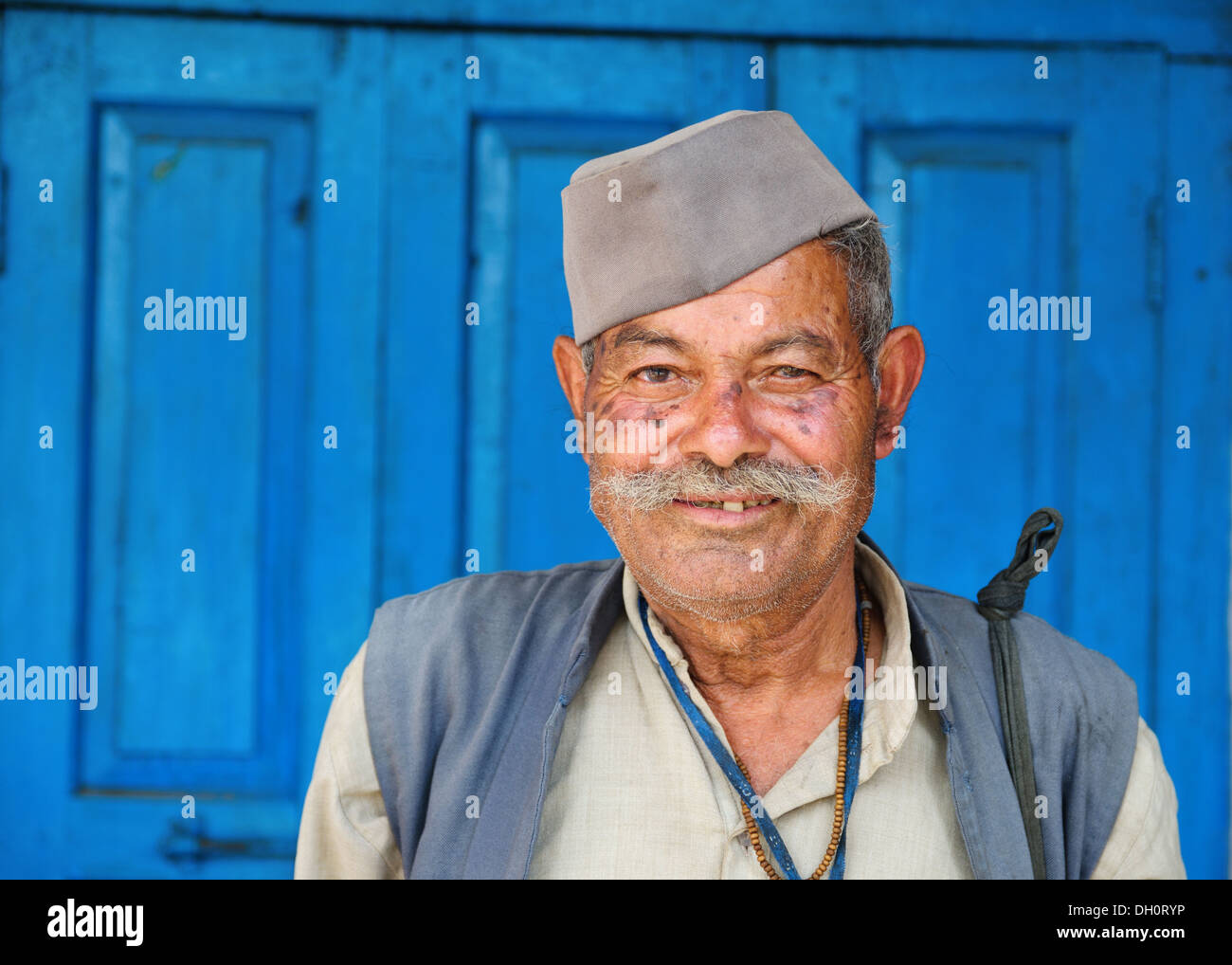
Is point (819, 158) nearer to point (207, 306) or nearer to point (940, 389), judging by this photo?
point (940, 389)

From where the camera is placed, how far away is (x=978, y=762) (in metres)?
1.48

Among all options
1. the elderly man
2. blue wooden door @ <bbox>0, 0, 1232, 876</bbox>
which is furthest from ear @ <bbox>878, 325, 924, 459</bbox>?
blue wooden door @ <bbox>0, 0, 1232, 876</bbox>

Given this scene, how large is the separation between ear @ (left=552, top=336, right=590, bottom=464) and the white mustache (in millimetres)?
225

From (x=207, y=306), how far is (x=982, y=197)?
5.66 feet

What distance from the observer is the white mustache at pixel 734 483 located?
1.48 metres

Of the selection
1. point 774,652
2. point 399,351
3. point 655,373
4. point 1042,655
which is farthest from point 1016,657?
point 399,351

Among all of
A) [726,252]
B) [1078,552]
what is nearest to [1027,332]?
[1078,552]

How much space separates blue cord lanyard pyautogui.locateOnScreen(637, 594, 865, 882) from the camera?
145cm

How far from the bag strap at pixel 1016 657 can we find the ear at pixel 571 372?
0.69 meters

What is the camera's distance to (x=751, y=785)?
4.97 ft

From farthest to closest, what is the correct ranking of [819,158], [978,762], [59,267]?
1. [59,267]
2. [819,158]
3. [978,762]

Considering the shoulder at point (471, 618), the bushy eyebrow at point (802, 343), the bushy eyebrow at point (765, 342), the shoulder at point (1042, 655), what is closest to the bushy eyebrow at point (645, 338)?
the bushy eyebrow at point (765, 342)

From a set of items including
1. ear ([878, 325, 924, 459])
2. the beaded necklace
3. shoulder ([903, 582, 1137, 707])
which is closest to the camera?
the beaded necklace

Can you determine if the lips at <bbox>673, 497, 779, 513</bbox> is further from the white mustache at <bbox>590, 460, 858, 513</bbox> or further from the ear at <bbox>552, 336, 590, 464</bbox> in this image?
the ear at <bbox>552, 336, 590, 464</bbox>
